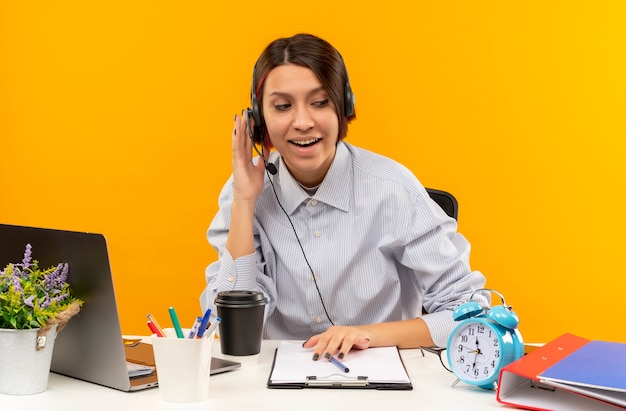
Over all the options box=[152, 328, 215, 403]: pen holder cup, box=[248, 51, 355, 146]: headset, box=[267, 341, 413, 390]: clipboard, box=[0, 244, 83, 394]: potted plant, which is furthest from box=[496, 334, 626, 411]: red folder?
box=[248, 51, 355, 146]: headset

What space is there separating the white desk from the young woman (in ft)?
1.64

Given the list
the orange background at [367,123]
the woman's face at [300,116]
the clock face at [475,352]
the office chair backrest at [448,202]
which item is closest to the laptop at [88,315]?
the clock face at [475,352]

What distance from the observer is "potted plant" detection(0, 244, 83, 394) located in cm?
125

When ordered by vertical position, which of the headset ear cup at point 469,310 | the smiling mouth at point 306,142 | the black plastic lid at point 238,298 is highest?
the smiling mouth at point 306,142

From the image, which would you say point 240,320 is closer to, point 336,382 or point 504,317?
point 336,382

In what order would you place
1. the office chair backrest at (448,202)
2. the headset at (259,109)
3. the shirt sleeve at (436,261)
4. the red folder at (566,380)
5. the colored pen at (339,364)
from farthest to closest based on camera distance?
the office chair backrest at (448,202)
the headset at (259,109)
the shirt sleeve at (436,261)
the colored pen at (339,364)
the red folder at (566,380)

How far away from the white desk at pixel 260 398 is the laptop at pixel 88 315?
3 cm

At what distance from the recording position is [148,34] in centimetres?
334

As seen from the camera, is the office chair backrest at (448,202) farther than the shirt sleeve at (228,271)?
Yes

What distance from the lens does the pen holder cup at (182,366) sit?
1.21m

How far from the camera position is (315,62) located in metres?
1.86

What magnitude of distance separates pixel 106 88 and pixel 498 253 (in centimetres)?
170

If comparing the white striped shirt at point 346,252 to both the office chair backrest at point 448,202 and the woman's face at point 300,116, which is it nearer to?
the woman's face at point 300,116

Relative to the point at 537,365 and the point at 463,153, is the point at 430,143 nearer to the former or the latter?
the point at 463,153
